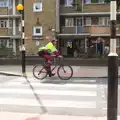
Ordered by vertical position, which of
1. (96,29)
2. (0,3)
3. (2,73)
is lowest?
(2,73)

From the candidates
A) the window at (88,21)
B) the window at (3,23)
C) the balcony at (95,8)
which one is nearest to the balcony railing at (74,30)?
the window at (88,21)

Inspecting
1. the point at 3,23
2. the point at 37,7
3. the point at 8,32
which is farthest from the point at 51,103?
the point at 3,23

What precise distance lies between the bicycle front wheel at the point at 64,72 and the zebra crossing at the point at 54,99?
2.25 metres

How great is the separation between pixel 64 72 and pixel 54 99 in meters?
5.71

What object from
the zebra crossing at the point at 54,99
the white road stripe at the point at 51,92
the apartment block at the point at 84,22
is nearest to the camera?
the zebra crossing at the point at 54,99

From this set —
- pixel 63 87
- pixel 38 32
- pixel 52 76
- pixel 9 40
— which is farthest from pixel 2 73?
pixel 9 40

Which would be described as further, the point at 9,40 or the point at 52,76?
the point at 9,40

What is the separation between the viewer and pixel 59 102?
10.3 metres

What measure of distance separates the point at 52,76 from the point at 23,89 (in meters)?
4.57

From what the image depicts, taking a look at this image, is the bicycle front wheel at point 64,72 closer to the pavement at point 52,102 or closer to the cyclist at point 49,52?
the cyclist at point 49,52

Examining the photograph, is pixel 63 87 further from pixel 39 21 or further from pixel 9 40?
pixel 9 40

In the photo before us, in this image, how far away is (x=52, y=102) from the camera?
10.4 meters

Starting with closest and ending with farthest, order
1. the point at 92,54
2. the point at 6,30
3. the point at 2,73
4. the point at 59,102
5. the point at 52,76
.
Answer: the point at 59,102 → the point at 52,76 → the point at 2,73 → the point at 92,54 → the point at 6,30

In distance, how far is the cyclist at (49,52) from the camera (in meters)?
16.0
